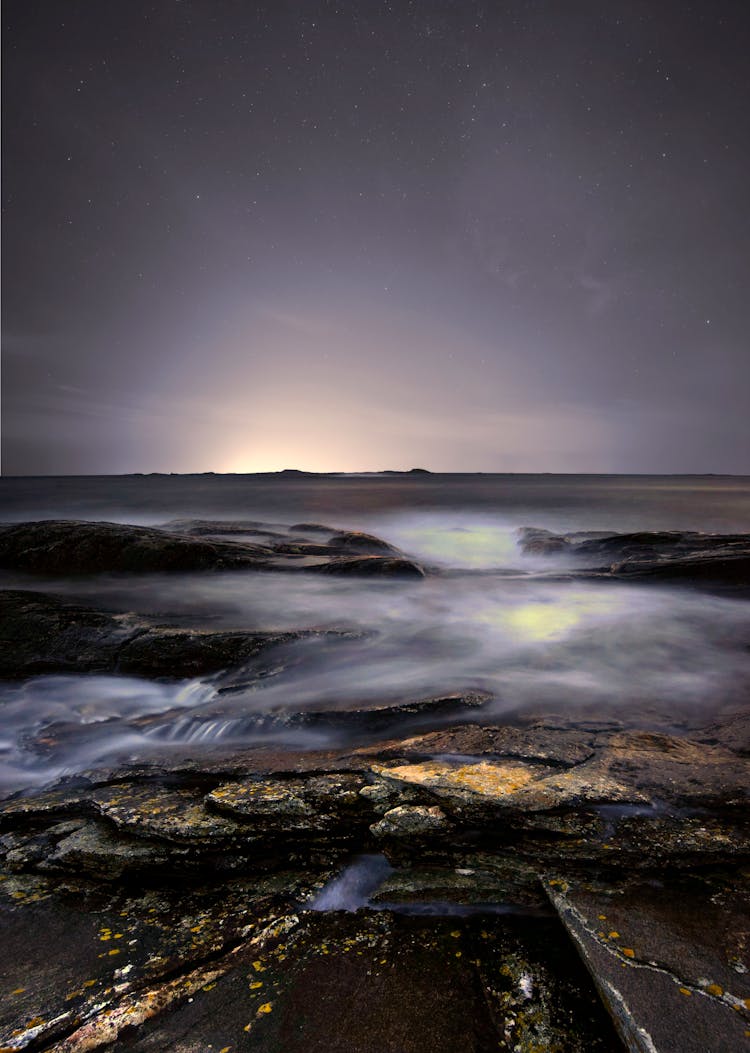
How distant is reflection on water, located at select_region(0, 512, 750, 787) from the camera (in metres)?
4.47

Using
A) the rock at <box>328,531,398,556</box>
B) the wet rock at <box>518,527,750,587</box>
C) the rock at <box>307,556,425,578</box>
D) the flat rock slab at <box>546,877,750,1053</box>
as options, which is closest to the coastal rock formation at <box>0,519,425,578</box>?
the rock at <box>307,556,425,578</box>

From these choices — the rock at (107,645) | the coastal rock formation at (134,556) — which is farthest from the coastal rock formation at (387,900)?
the coastal rock formation at (134,556)

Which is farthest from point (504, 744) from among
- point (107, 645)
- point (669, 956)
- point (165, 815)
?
point (107, 645)

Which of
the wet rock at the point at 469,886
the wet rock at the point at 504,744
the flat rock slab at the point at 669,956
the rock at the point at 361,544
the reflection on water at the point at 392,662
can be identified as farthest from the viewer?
the rock at the point at 361,544

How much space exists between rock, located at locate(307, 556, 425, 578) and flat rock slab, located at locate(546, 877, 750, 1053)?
26.8 ft

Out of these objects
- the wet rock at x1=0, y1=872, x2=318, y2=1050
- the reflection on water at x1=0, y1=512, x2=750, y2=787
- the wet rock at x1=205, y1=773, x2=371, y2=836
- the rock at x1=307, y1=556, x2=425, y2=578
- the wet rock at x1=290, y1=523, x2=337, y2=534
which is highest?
the wet rock at x1=290, y1=523, x2=337, y2=534

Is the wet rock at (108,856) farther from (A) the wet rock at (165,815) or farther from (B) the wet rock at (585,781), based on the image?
(B) the wet rock at (585,781)

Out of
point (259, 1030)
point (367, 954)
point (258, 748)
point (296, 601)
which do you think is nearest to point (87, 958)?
point (259, 1030)

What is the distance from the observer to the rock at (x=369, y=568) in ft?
33.7

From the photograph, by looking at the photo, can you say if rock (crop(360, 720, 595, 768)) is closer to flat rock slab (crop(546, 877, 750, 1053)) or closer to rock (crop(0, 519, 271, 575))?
flat rock slab (crop(546, 877, 750, 1053))

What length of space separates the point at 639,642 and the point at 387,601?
393cm

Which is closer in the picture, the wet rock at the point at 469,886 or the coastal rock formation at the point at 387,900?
the coastal rock formation at the point at 387,900

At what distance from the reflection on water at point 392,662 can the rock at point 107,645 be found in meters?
0.25

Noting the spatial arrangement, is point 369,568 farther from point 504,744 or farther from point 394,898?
point 394,898
